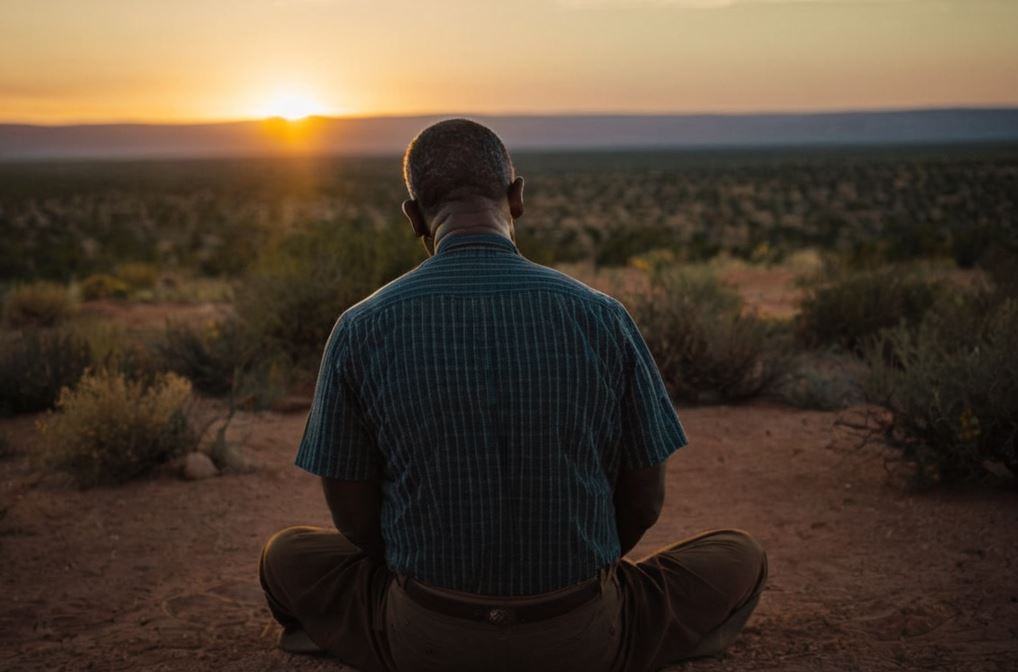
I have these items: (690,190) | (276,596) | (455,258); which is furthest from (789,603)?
(690,190)

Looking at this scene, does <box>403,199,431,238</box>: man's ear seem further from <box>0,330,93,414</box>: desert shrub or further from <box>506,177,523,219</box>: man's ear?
<box>0,330,93,414</box>: desert shrub

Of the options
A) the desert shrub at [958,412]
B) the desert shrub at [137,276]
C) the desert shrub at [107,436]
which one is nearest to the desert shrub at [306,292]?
the desert shrub at [107,436]

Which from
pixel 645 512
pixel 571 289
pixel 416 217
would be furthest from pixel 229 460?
pixel 571 289

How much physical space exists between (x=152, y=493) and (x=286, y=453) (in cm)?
106

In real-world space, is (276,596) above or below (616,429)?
below

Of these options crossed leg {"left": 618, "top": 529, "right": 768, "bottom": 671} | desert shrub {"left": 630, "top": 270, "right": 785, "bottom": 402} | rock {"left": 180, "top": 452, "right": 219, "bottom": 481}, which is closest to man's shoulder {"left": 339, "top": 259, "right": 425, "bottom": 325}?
crossed leg {"left": 618, "top": 529, "right": 768, "bottom": 671}

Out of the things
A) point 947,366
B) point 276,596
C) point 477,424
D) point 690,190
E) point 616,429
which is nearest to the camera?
point 477,424

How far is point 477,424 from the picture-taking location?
2.56 metres

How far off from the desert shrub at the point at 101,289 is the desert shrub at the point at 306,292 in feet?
18.2

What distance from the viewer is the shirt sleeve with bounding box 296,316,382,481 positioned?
269 cm

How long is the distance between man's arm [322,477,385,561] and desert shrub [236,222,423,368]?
225 inches

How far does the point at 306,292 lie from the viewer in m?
8.80

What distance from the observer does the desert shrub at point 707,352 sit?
7.59 metres

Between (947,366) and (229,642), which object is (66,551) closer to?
(229,642)
